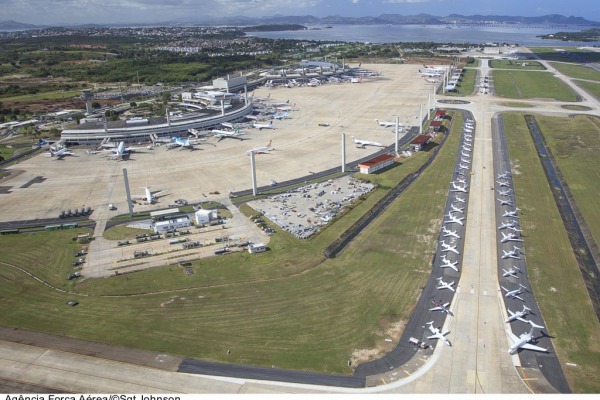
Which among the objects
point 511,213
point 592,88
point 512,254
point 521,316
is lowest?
point 521,316

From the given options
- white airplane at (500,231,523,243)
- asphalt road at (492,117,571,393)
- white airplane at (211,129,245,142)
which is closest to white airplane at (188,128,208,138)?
white airplane at (211,129,245,142)

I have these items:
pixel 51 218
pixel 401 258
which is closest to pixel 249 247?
pixel 401 258

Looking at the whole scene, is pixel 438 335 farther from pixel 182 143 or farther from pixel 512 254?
pixel 182 143

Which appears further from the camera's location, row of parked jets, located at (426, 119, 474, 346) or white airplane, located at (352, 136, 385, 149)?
white airplane, located at (352, 136, 385, 149)

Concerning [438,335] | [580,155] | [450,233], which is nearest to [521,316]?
[438,335]

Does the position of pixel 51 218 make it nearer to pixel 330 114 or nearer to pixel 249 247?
pixel 249 247

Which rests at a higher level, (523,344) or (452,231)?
(452,231)

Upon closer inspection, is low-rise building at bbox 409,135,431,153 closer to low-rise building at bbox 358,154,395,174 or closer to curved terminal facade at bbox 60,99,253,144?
low-rise building at bbox 358,154,395,174
